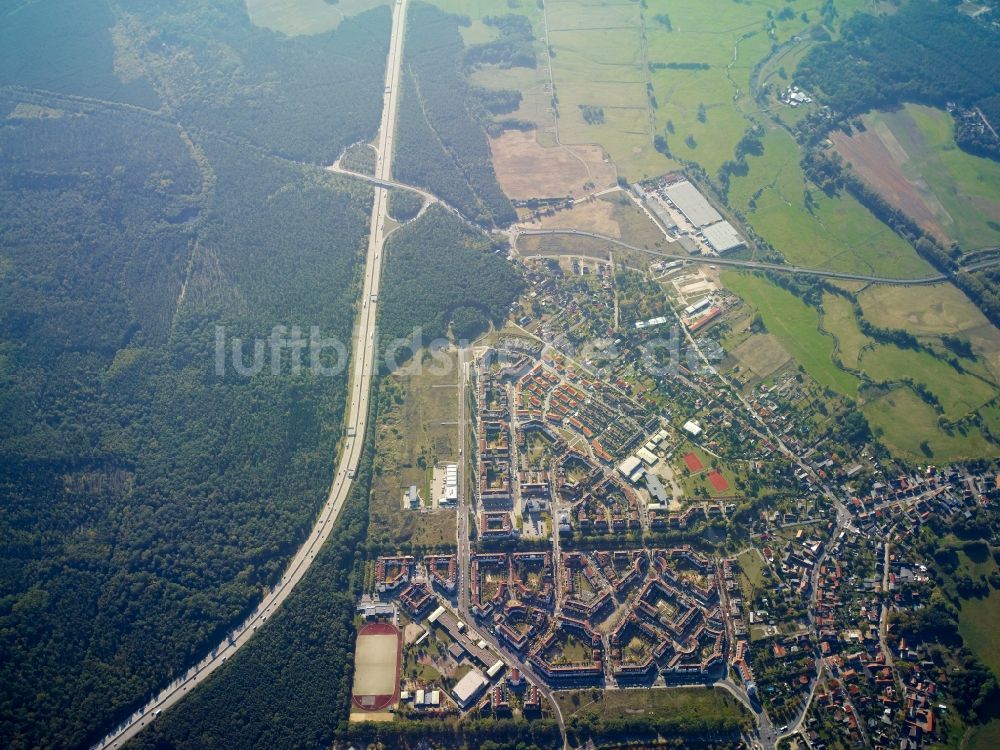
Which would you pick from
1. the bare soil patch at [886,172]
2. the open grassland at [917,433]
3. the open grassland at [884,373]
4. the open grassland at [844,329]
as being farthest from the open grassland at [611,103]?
the open grassland at [917,433]

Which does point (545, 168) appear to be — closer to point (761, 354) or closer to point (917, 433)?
point (761, 354)

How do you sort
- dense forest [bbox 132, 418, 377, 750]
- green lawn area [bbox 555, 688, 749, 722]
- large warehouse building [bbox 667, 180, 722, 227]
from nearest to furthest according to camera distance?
dense forest [bbox 132, 418, 377, 750]
green lawn area [bbox 555, 688, 749, 722]
large warehouse building [bbox 667, 180, 722, 227]

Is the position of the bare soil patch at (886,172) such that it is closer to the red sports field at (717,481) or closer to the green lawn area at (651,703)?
the red sports field at (717,481)

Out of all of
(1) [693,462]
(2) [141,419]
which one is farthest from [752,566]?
(2) [141,419]

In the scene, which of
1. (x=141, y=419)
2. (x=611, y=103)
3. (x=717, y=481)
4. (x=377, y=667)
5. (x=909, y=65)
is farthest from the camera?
(x=909, y=65)

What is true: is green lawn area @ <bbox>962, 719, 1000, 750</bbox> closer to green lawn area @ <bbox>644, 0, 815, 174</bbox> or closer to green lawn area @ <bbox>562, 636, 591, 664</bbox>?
green lawn area @ <bbox>562, 636, 591, 664</bbox>

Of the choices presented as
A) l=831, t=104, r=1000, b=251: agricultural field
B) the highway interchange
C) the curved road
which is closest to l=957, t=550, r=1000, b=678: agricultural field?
the highway interchange

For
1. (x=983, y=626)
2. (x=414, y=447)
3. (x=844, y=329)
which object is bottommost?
(x=983, y=626)

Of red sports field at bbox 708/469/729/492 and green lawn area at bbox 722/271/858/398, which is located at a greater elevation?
green lawn area at bbox 722/271/858/398

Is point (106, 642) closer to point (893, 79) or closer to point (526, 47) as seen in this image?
point (526, 47)
